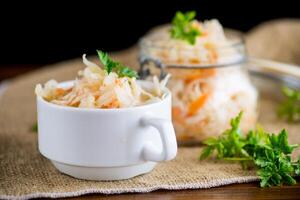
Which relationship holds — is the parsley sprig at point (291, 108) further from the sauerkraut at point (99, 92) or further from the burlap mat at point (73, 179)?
the sauerkraut at point (99, 92)

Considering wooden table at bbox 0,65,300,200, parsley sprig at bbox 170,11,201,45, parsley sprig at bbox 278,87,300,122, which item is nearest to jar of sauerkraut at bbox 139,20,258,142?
parsley sprig at bbox 170,11,201,45

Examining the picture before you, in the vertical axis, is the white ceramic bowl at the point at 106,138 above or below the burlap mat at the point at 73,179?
above

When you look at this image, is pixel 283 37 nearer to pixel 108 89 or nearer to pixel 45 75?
pixel 45 75

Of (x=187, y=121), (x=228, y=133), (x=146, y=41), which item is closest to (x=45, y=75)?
(x=146, y=41)

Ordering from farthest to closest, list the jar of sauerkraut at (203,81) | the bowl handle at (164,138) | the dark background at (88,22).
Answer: the dark background at (88,22), the jar of sauerkraut at (203,81), the bowl handle at (164,138)

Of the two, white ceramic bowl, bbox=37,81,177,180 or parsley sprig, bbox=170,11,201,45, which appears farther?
parsley sprig, bbox=170,11,201,45

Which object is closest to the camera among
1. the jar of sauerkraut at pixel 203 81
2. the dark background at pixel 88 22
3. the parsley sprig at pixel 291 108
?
the jar of sauerkraut at pixel 203 81

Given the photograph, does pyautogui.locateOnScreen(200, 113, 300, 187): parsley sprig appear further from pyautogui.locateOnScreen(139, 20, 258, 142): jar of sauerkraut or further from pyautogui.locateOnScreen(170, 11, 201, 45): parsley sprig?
pyautogui.locateOnScreen(170, 11, 201, 45): parsley sprig

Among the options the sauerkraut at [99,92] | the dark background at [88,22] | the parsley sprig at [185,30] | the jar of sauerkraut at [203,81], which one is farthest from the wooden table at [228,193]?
the dark background at [88,22]
